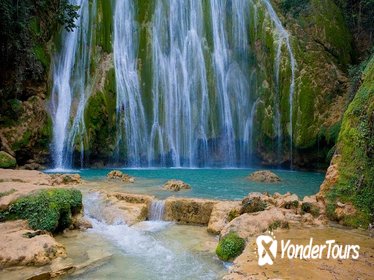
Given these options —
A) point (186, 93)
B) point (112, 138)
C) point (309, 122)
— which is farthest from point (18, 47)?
point (309, 122)

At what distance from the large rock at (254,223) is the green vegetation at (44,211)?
323 centimetres

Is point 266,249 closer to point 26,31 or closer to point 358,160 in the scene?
point 358,160

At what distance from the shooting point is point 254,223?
21.4ft

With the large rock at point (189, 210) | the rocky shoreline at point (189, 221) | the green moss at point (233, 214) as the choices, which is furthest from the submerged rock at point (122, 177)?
the green moss at point (233, 214)

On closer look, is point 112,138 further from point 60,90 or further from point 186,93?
point 186,93

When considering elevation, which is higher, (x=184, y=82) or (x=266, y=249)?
(x=184, y=82)

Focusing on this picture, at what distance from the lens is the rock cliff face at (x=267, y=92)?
58.8 feet

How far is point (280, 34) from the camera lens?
70.7 ft

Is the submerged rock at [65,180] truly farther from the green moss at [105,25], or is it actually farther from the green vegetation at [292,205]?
the green moss at [105,25]

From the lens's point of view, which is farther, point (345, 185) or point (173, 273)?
point (345, 185)

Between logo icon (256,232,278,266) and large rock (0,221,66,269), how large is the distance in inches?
122

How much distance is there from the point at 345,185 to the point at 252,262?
3.69 meters

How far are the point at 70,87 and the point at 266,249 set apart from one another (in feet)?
54.7

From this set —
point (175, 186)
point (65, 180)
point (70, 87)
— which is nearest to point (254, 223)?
point (175, 186)
